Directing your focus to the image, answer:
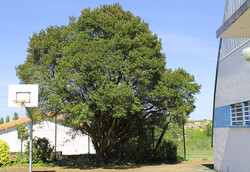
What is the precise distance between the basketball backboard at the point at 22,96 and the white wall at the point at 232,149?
9.00 meters

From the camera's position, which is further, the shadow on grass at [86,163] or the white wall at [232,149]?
the shadow on grass at [86,163]

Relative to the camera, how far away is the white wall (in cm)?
1072

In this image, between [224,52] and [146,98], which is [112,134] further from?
[224,52]

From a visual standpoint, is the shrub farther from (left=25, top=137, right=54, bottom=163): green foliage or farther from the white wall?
the white wall

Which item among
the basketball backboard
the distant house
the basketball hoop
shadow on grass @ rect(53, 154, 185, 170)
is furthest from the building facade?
the distant house

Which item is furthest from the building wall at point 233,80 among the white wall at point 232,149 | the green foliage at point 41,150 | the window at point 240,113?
the green foliage at point 41,150

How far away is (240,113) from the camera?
11617mm

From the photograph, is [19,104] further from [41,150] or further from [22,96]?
[41,150]

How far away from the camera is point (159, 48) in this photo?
17125mm

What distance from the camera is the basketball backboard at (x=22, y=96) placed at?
12.5m

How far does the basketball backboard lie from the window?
9.01 metres

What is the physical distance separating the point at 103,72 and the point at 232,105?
22.7ft

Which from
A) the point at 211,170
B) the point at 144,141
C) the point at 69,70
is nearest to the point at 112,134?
the point at 144,141

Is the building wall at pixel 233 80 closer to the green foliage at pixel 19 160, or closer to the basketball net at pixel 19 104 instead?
the basketball net at pixel 19 104
